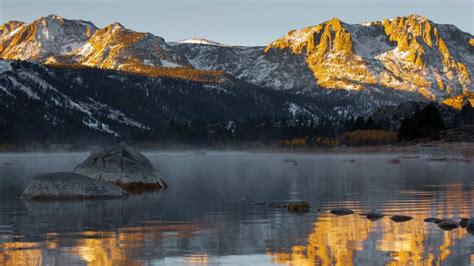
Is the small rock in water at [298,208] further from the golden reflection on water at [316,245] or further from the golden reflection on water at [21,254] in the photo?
the golden reflection on water at [21,254]

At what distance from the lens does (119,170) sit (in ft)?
178

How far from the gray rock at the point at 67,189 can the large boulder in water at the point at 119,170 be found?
553 centimetres

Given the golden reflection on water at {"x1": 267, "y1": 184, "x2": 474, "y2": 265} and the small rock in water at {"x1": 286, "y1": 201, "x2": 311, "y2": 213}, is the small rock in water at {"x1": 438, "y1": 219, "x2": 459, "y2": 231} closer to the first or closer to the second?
the golden reflection on water at {"x1": 267, "y1": 184, "x2": 474, "y2": 265}

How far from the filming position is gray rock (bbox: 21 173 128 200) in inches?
1810

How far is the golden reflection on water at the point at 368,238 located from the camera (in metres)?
23.8

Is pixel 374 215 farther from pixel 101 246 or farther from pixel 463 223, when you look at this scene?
pixel 101 246

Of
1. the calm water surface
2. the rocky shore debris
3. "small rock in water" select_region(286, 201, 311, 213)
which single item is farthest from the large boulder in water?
the rocky shore debris

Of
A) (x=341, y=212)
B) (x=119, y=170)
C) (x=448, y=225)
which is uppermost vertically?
(x=119, y=170)

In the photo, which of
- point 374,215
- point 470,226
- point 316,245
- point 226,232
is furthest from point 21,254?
point 374,215

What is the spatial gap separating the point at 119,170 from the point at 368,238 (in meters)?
29.0

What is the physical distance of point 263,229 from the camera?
31.5 m

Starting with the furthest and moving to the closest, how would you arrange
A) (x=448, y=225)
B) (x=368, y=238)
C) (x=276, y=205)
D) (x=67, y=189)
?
1. (x=67, y=189)
2. (x=276, y=205)
3. (x=448, y=225)
4. (x=368, y=238)

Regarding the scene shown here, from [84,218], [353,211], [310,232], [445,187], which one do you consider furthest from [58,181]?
[445,187]

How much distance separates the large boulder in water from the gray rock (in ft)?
18.2
